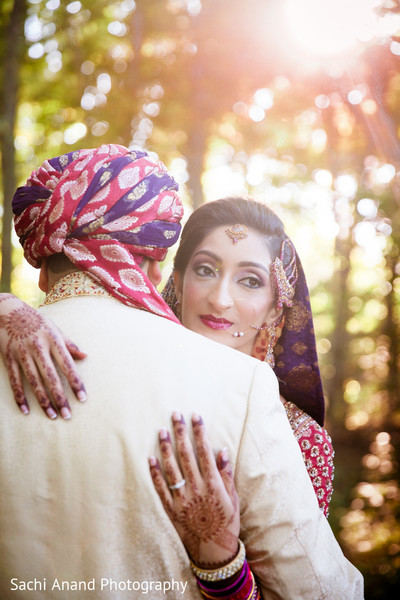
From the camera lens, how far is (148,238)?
1554mm

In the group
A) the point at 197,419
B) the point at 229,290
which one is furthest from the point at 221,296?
the point at 197,419

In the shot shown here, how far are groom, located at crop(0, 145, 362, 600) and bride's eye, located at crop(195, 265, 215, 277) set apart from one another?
3.50ft

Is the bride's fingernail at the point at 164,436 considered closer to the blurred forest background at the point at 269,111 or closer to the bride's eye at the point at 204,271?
the bride's eye at the point at 204,271

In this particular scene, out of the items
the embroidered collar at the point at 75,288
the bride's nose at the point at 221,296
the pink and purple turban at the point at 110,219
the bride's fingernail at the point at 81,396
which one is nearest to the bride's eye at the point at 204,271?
the bride's nose at the point at 221,296

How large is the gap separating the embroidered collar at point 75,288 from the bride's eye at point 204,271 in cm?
120

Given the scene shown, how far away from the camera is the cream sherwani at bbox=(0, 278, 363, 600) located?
1.25 metres

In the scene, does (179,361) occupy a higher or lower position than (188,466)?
higher

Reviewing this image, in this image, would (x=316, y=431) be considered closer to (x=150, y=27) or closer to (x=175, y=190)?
(x=175, y=190)

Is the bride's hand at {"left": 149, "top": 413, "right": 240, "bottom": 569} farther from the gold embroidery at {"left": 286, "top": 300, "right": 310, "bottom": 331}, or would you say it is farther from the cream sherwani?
the gold embroidery at {"left": 286, "top": 300, "right": 310, "bottom": 331}

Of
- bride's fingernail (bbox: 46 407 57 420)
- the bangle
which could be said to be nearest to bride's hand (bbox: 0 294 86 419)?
bride's fingernail (bbox: 46 407 57 420)

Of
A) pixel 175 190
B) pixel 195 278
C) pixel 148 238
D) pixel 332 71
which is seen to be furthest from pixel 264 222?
pixel 332 71

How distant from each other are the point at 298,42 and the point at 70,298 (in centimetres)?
638

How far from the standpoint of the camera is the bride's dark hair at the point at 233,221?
2.70 meters

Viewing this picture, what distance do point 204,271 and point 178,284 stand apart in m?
0.28
